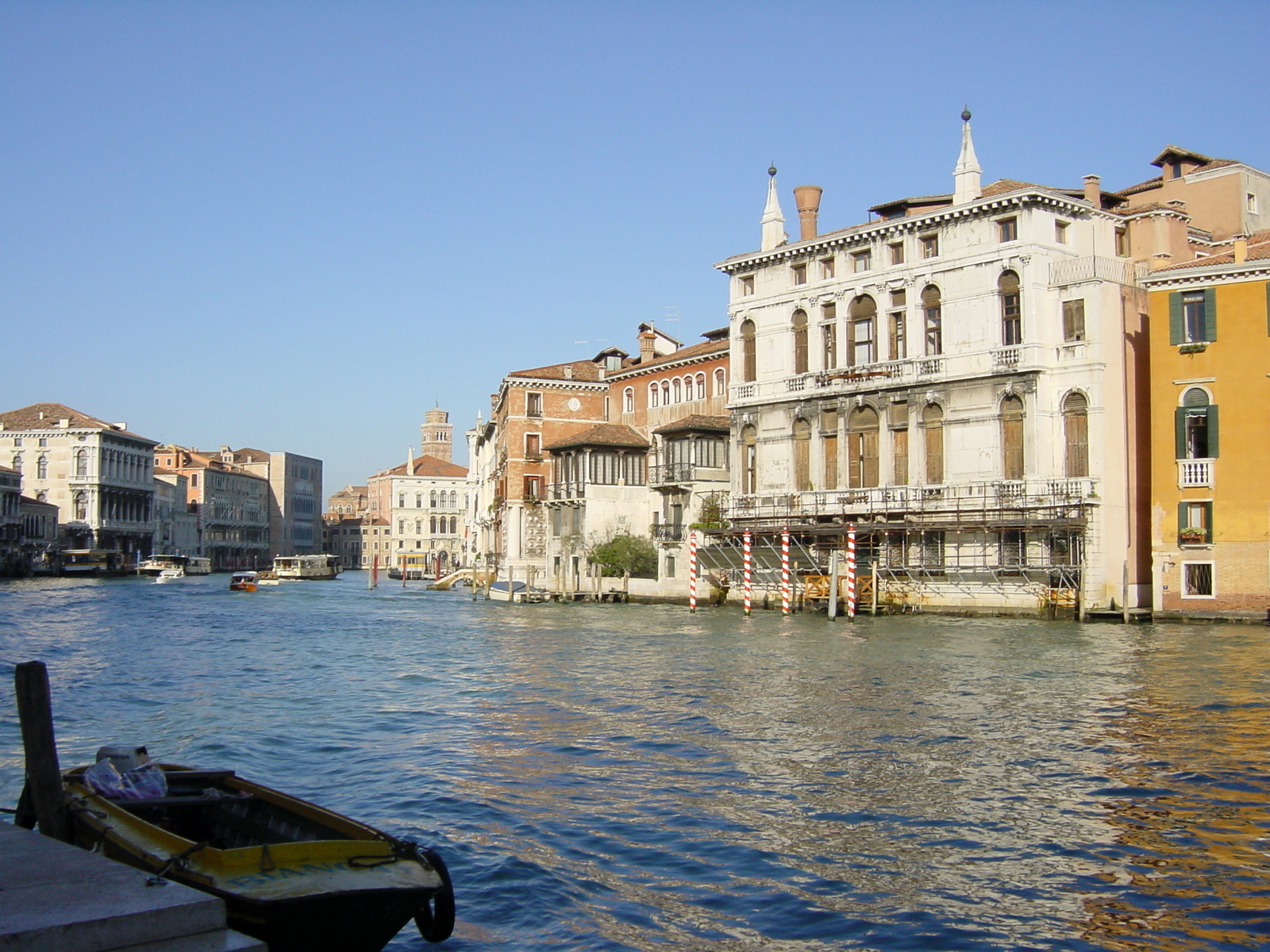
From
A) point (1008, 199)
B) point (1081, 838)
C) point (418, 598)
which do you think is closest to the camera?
point (1081, 838)

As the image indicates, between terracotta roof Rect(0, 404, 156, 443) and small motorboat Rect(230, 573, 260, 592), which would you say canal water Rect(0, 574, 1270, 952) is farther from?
terracotta roof Rect(0, 404, 156, 443)

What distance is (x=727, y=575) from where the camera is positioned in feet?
122

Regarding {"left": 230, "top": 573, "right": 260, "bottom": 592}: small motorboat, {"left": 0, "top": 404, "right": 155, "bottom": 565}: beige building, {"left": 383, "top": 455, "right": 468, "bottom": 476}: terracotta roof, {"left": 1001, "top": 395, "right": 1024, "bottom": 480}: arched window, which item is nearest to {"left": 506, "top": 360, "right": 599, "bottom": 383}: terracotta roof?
{"left": 230, "top": 573, "right": 260, "bottom": 592}: small motorboat

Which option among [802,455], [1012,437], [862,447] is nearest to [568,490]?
[802,455]

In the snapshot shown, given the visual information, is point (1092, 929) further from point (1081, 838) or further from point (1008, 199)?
point (1008, 199)

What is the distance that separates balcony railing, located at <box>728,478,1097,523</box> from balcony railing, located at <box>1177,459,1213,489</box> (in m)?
2.17

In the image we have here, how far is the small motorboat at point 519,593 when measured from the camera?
141ft

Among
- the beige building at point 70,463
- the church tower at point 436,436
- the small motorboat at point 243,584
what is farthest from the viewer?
the church tower at point 436,436

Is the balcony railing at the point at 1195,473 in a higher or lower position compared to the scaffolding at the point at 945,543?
higher

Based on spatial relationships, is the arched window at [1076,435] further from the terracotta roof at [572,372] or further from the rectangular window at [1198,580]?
the terracotta roof at [572,372]

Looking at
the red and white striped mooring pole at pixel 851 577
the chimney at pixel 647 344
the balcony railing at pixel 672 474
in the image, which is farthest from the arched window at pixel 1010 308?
the chimney at pixel 647 344

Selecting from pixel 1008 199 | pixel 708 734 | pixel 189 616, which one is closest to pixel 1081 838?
pixel 708 734

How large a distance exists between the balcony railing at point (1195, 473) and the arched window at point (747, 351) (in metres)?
14.1

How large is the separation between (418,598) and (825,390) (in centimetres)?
2259
